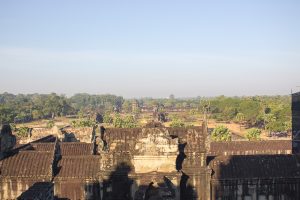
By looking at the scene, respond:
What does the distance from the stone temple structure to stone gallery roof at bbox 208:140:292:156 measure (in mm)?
19327

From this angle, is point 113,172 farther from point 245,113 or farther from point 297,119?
point 245,113

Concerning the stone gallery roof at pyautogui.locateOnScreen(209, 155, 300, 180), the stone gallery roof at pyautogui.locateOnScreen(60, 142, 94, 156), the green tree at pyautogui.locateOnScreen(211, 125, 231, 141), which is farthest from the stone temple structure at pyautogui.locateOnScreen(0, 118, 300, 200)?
the green tree at pyautogui.locateOnScreen(211, 125, 231, 141)

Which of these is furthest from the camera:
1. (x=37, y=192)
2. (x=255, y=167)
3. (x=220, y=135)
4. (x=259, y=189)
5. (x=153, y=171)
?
(x=220, y=135)

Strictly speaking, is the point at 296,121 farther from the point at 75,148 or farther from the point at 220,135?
the point at 220,135

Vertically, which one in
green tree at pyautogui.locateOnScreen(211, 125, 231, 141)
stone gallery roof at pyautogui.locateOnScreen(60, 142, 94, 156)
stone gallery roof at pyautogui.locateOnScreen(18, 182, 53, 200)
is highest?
stone gallery roof at pyautogui.locateOnScreen(18, 182, 53, 200)

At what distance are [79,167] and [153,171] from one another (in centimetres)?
539

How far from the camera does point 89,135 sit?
5188 cm

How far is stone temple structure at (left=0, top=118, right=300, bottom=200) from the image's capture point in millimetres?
19531

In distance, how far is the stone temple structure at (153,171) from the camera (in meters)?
19.5

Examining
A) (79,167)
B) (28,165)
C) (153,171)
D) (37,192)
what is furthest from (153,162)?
(28,165)

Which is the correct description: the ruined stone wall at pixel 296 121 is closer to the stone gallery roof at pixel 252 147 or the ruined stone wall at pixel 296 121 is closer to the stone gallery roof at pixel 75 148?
the stone gallery roof at pixel 252 147

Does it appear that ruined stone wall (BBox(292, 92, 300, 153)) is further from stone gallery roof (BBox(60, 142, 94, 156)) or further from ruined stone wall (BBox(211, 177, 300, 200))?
stone gallery roof (BBox(60, 142, 94, 156))

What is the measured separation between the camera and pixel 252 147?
1689 inches

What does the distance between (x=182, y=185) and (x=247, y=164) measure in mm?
4480
